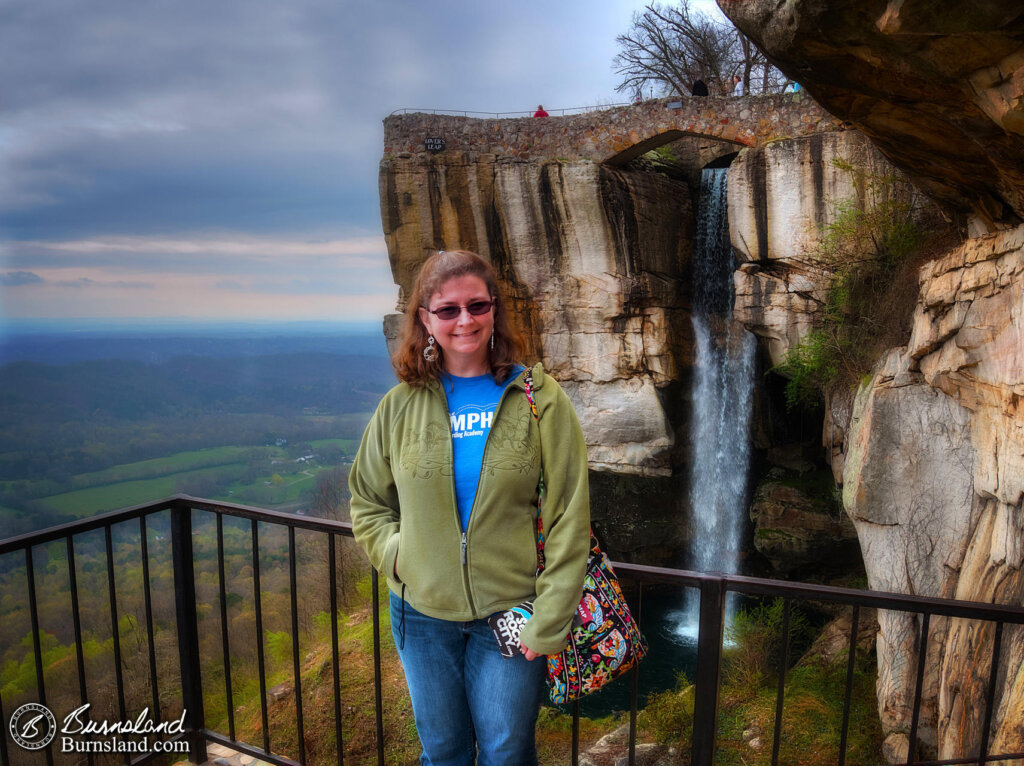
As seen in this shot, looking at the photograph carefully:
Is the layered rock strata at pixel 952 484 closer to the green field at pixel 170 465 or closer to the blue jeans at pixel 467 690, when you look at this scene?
the blue jeans at pixel 467 690

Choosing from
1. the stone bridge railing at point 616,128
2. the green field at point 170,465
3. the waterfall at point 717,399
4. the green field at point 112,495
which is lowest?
the green field at point 112,495

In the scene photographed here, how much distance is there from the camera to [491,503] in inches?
64.8

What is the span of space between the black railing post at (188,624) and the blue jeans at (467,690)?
54.4 inches

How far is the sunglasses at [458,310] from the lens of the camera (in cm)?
172

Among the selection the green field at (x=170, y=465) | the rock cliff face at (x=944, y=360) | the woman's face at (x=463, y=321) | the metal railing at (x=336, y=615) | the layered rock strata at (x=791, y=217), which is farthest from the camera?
the green field at (x=170, y=465)

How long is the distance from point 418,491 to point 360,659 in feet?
33.3

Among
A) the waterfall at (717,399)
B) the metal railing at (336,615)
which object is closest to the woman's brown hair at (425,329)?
the metal railing at (336,615)

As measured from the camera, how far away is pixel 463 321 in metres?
1.71

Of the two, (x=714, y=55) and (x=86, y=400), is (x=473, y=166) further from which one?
(x=86, y=400)

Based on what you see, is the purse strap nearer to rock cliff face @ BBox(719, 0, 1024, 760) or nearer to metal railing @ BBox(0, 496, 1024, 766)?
metal railing @ BBox(0, 496, 1024, 766)

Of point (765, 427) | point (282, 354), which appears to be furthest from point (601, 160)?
point (282, 354)

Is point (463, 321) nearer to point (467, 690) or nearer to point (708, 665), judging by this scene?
point (467, 690)

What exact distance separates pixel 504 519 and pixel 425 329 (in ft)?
1.84

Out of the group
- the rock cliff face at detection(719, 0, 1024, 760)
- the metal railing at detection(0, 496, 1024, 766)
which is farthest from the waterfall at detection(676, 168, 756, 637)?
the metal railing at detection(0, 496, 1024, 766)
